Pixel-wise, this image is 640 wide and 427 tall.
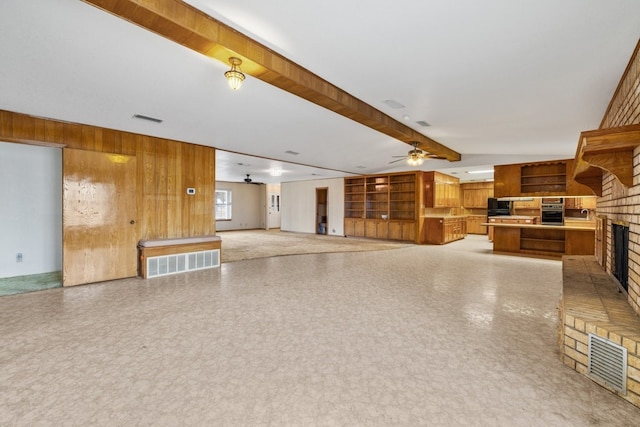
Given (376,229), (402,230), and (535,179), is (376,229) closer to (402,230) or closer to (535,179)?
(402,230)

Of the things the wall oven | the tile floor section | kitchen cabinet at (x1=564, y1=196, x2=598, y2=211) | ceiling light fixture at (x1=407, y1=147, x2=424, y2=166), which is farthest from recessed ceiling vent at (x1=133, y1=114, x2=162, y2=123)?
kitchen cabinet at (x1=564, y1=196, x2=598, y2=211)

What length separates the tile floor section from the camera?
5.78 feet

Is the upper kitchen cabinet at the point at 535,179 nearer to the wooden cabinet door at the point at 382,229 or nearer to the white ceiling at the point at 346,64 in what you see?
the white ceiling at the point at 346,64

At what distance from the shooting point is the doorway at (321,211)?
12.2 m

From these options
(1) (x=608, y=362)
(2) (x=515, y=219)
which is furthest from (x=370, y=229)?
(1) (x=608, y=362)

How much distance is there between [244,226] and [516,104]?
1209 centimetres

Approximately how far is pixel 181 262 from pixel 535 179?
335 inches

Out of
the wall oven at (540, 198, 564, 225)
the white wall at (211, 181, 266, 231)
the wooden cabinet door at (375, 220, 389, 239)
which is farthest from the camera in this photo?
the white wall at (211, 181, 266, 231)

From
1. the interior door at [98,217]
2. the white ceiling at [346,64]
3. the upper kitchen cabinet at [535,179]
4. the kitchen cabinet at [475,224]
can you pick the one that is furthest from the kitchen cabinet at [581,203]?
the interior door at [98,217]

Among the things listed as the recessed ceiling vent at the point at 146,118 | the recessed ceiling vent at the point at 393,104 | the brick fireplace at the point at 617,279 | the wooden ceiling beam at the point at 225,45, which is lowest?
the brick fireplace at the point at 617,279

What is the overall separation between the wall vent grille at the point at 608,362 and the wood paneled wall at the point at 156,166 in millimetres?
5856

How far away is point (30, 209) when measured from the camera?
5047 millimetres

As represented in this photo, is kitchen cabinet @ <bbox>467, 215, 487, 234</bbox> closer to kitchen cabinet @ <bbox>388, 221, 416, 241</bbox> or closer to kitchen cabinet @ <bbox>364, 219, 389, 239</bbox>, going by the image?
kitchen cabinet @ <bbox>388, 221, 416, 241</bbox>

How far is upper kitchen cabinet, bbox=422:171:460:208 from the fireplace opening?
20.6 feet
